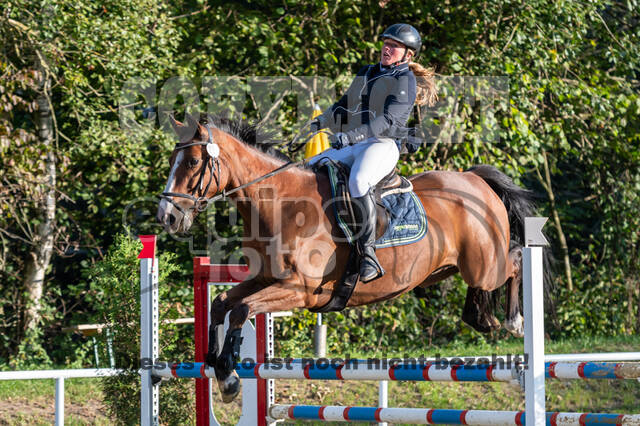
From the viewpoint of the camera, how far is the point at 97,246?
8.85m

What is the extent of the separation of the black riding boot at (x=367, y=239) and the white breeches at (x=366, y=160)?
7 centimetres

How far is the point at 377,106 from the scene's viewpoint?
4.49 meters

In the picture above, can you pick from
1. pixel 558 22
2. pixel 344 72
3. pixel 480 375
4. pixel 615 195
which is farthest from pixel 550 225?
pixel 480 375

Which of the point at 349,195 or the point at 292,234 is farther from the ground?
the point at 349,195

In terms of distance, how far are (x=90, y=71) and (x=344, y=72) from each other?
2.81 m

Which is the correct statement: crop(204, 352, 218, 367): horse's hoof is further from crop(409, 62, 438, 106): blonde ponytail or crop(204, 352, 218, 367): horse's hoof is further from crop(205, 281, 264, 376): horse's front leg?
crop(409, 62, 438, 106): blonde ponytail

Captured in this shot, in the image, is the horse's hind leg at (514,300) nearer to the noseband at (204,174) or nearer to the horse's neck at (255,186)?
the horse's neck at (255,186)

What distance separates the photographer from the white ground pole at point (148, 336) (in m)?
4.45

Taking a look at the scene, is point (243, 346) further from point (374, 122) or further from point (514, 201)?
point (514, 201)

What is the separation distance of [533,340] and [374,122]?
5.43ft

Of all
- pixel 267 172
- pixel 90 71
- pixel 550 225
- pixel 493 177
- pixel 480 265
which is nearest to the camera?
pixel 267 172

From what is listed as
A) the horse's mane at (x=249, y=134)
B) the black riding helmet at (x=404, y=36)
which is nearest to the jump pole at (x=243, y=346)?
the horse's mane at (x=249, y=134)

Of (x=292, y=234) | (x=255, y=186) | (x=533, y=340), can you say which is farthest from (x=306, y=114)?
(x=533, y=340)

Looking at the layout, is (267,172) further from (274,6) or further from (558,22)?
(558,22)
